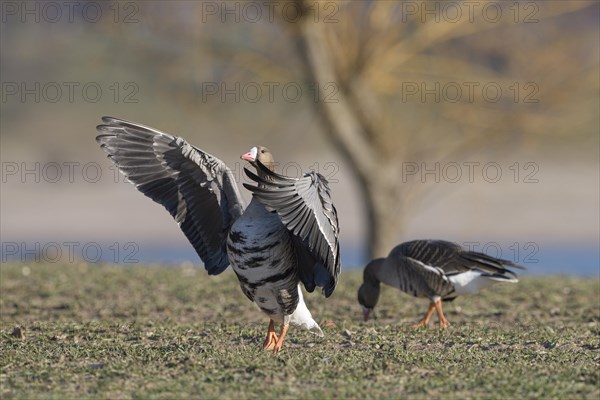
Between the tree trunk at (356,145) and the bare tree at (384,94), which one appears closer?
the tree trunk at (356,145)

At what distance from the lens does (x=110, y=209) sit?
41.1m

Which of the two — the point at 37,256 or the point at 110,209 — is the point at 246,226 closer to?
the point at 37,256

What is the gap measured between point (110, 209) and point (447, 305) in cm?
3138

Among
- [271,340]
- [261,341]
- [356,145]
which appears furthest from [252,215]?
[356,145]

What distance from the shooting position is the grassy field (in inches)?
251

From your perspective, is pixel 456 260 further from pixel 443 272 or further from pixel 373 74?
pixel 373 74

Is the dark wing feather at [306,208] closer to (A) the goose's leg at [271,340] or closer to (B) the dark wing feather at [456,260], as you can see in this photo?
(A) the goose's leg at [271,340]

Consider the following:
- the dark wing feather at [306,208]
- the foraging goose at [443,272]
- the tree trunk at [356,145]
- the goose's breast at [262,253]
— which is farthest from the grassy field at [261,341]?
the tree trunk at [356,145]

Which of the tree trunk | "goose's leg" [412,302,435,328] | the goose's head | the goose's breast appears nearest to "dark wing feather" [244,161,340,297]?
the goose's breast

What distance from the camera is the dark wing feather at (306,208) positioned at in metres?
6.93

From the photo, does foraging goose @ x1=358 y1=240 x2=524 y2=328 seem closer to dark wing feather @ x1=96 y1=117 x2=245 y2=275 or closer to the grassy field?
the grassy field

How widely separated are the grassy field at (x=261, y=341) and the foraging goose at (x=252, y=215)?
531 mm

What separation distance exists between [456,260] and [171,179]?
3.06 metres

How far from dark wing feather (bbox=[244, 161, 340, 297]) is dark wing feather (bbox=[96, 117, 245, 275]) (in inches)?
48.6
